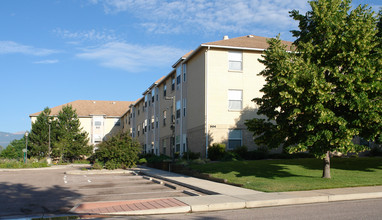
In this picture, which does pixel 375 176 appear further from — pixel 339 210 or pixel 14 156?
pixel 14 156

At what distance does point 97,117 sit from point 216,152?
49806 mm

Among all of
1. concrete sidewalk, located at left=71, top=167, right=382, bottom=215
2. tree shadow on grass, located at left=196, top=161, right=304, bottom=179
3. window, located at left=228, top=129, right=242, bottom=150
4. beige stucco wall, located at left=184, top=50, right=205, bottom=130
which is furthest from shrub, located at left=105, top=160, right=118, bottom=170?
concrete sidewalk, located at left=71, top=167, right=382, bottom=215

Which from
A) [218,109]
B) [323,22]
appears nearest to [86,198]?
[323,22]

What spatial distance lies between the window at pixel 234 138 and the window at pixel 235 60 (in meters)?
4.92

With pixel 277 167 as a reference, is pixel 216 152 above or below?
above

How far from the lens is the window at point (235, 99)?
94.5 feet

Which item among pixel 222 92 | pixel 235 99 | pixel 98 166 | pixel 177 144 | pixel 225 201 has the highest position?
pixel 222 92

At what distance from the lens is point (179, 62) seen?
3456 cm

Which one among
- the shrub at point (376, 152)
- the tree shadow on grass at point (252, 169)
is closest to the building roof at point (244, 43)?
the shrub at point (376, 152)

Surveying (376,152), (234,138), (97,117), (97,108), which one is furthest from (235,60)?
(97,108)

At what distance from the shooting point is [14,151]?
82.4 metres

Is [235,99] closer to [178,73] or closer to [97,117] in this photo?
[178,73]

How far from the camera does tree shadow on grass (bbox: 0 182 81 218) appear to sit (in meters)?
10.8

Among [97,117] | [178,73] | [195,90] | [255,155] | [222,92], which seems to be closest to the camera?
[255,155]
